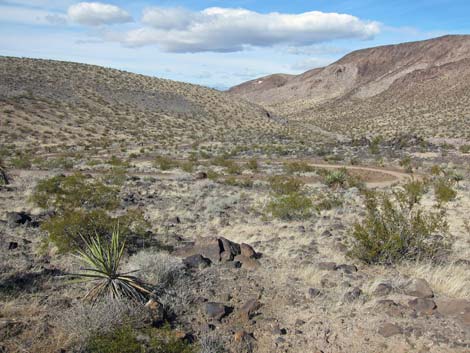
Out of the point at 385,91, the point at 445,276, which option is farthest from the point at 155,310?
the point at 385,91

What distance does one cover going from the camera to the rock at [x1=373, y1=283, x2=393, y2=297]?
655 centimetres

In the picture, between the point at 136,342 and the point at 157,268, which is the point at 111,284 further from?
the point at 136,342

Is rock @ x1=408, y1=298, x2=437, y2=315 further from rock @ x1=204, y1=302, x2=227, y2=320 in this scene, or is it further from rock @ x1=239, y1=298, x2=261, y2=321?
rock @ x1=204, y1=302, x2=227, y2=320

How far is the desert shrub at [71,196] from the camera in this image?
13110 millimetres

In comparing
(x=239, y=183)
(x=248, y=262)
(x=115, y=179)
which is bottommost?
(x=115, y=179)

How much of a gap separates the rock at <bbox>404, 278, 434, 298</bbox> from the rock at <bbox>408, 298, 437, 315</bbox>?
27 cm

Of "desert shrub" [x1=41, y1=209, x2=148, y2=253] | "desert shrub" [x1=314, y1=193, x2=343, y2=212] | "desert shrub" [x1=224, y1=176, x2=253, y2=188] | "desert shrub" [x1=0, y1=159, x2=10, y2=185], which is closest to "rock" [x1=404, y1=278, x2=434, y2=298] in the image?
"desert shrub" [x1=41, y1=209, x2=148, y2=253]

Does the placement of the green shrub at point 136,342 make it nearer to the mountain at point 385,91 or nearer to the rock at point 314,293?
the rock at point 314,293

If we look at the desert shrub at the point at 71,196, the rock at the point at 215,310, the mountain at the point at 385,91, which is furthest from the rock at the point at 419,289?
the mountain at the point at 385,91

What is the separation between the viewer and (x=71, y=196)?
13.6 m

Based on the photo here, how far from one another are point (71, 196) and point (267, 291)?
896cm

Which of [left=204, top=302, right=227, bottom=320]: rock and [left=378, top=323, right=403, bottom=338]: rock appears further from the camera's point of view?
[left=204, top=302, right=227, bottom=320]: rock

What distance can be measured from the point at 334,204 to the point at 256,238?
17.2 ft

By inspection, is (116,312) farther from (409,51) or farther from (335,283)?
(409,51)
